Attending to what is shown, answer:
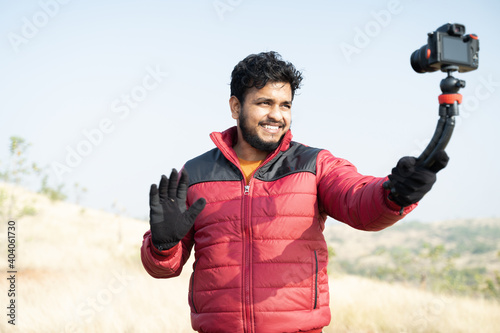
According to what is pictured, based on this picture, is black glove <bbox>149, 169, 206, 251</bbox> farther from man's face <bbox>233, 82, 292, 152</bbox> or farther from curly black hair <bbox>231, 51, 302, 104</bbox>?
curly black hair <bbox>231, 51, 302, 104</bbox>

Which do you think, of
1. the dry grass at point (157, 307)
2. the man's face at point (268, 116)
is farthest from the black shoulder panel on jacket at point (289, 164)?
the dry grass at point (157, 307)

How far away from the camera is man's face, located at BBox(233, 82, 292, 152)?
→ 2814mm

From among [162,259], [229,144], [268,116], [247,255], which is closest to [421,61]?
[268,116]

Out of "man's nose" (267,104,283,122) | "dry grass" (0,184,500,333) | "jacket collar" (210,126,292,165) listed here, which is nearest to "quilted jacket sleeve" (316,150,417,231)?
"jacket collar" (210,126,292,165)

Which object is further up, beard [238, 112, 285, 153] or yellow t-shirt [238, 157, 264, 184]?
beard [238, 112, 285, 153]

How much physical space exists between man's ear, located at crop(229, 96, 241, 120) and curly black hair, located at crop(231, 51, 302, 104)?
0.04 metres

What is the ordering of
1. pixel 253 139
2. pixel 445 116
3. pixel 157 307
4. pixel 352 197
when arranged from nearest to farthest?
1. pixel 445 116
2. pixel 352 197
3. pixel 253 139
4. pixel 157 307

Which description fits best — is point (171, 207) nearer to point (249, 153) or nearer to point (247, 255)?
point (247, 255)

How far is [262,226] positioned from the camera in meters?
2.48

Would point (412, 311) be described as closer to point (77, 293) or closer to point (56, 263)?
point (77, 293)

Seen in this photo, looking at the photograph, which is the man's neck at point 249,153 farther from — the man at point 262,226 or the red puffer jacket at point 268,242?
the red puffer jacket at point 268,242

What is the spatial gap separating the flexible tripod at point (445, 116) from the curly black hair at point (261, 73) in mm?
→ 1184

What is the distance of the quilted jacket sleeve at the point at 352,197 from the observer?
6.93 ft

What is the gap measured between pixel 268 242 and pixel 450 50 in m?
1.25
